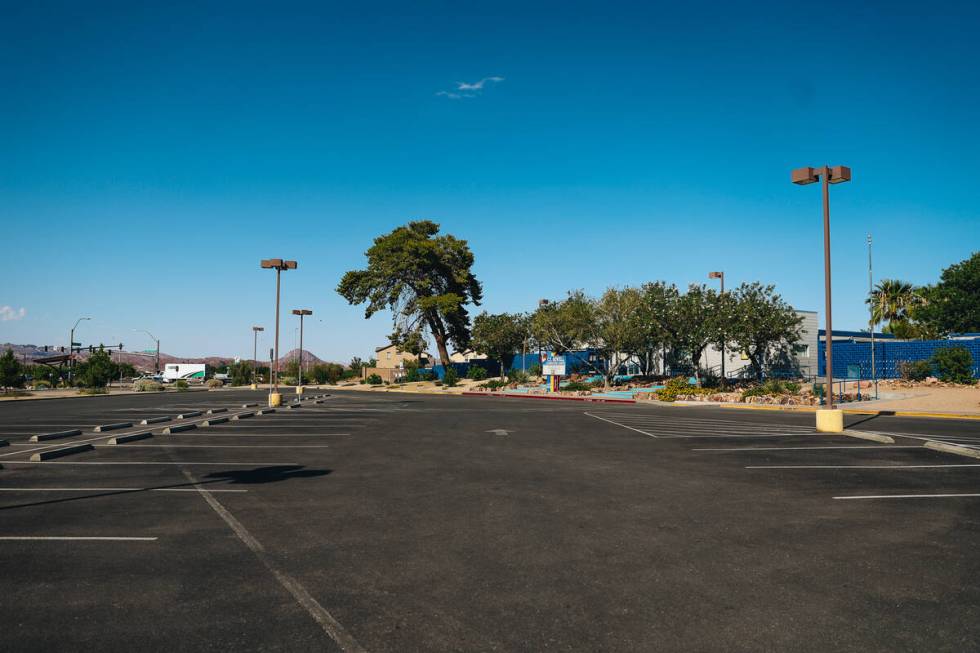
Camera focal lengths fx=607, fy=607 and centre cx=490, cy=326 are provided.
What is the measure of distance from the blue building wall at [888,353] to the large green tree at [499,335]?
92.4 feet

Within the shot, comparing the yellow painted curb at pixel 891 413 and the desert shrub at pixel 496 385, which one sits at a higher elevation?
the yellow painted curb at pixel 891 413

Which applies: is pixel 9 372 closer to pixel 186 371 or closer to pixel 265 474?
pixel 265 474

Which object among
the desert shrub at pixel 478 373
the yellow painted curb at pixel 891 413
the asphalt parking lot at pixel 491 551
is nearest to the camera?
the asphalt parking lot at pixel 491 551

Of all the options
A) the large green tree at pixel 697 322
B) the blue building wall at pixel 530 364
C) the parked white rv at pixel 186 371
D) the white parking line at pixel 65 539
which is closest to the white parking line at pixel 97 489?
the white parking line at pixel 65 539

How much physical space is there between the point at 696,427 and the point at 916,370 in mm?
24518

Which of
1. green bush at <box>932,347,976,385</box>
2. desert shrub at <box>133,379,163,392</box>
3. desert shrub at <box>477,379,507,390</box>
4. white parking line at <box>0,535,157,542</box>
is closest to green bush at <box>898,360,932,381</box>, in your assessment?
green bush at <box>932,347,976,385</box>

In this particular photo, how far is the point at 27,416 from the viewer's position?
24578 mm

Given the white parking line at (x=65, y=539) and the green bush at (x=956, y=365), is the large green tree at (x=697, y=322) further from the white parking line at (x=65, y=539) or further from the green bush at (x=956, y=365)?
the white parking line at (x=65, y=539)

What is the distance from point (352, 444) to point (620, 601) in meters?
11.6

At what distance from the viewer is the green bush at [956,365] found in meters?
33.5

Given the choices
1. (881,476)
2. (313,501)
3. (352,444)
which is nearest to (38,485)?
(313,501)

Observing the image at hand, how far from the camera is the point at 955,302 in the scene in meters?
58.8

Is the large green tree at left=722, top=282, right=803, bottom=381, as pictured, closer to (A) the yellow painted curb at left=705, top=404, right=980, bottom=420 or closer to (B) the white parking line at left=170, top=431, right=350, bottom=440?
(A) the yellow painted curb at left=705, top=404, right=980, bottom=420

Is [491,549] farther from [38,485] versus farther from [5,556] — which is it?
[38,485]
